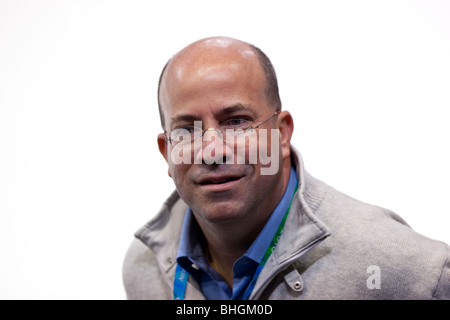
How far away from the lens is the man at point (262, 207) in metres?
1.29

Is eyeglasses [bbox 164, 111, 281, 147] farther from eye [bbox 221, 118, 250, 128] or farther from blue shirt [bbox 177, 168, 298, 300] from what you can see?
blue shirt [bbox 177, 168, 298, 300]

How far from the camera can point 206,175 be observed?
4.30 feet

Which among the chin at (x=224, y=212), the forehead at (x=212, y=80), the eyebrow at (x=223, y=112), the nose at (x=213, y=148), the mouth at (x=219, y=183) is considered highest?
the forehead at (x=212, y=80)

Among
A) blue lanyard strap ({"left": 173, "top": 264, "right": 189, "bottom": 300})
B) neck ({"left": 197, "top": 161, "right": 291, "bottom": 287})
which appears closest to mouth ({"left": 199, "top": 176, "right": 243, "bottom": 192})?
neck ({"left": 197, "top": 161, "right": 291, "bottom": 287})

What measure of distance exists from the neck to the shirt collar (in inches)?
0.9

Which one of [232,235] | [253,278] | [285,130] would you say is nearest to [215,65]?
[285,130]

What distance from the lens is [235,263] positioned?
4.65 feet

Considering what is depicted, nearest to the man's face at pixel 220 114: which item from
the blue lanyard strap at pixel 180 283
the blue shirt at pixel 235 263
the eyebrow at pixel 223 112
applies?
the eyebrow at pixel 223 112

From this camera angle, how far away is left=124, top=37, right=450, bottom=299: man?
1.29m

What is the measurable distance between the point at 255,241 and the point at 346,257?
0.29 meters

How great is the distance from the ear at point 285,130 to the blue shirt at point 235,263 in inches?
4.4

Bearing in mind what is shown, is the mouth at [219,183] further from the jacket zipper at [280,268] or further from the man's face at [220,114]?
the jacket zipper at [280,268]

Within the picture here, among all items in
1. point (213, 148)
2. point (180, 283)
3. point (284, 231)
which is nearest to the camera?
point (213, 148)

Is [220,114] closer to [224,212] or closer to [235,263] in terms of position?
[224,212]
